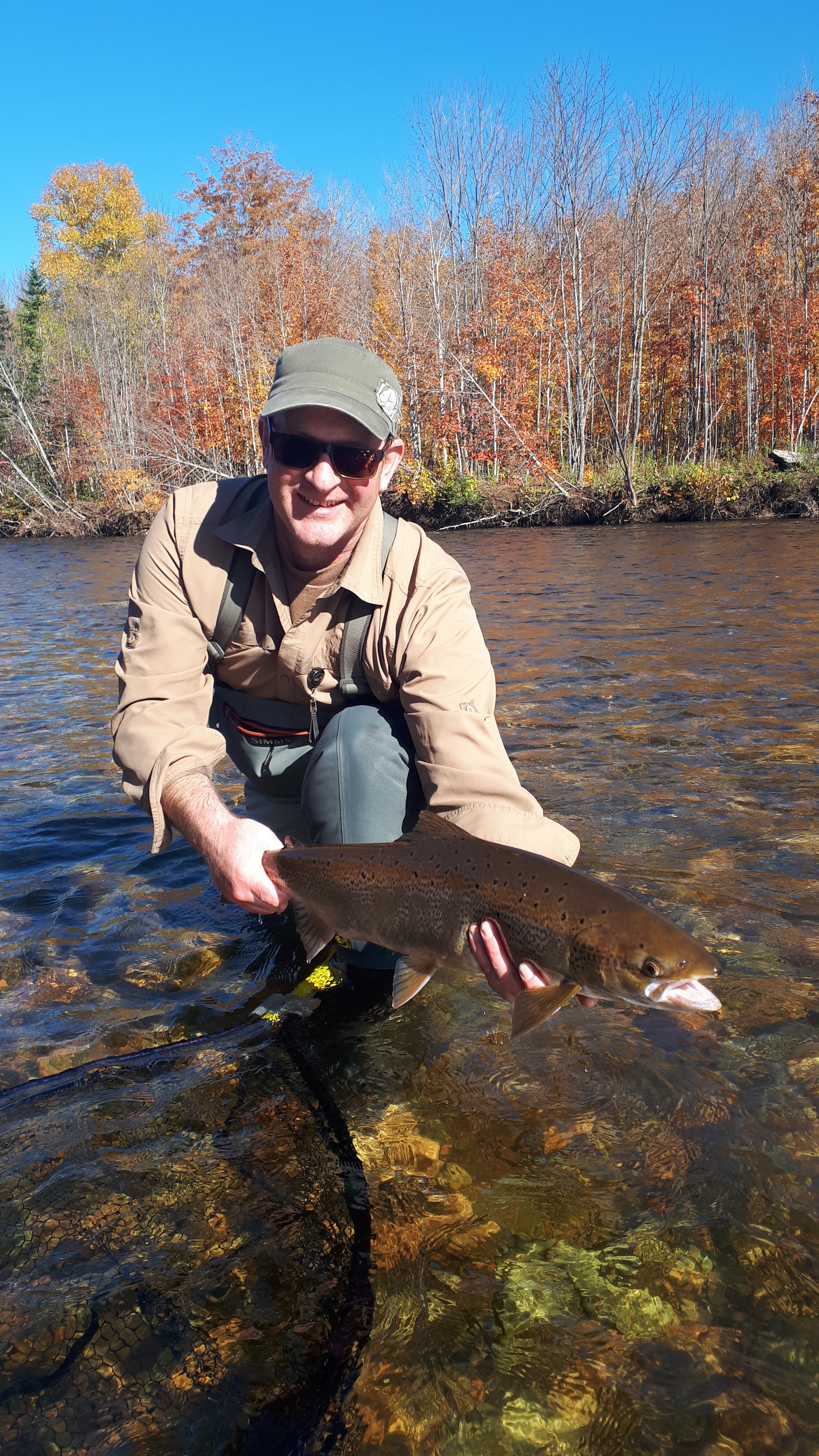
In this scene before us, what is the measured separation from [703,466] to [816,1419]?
95.2 feet

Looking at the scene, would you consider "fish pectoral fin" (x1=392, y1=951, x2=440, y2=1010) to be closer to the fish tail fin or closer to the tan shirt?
the fish tail fin

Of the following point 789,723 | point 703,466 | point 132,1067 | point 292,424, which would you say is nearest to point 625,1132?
point 132,1067

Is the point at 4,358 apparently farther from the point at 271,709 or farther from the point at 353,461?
the point at 353,461

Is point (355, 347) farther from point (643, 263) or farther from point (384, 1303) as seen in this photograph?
point (643, 263)

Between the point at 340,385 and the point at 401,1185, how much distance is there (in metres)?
2.35

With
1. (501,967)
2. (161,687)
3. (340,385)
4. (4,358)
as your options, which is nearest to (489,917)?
(501,967)

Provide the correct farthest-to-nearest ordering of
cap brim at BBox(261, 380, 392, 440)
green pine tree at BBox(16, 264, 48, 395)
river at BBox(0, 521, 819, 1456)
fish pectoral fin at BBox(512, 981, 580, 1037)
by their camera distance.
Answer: green pine tree at BBox(16, 264, 48, 395), cap brim at BBox(261, 380, 392, 440), fish pectoral fin at BBox(512, 981, 580, 1037), river at BBox(0, 521, 819, 1456)

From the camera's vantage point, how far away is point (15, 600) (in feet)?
57.4

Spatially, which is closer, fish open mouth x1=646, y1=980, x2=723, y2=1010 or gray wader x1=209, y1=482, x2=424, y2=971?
fish open mouth x1=646, y1=980, x2=723, y2=1010

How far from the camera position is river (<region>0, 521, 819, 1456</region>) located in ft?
6.05

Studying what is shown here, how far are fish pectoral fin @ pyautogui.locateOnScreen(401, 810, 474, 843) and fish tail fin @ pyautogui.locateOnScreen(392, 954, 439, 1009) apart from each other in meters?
0.31

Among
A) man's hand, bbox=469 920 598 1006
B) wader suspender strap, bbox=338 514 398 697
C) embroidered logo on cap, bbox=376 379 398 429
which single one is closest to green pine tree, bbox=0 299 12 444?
embroidered logo on cap, bbox=376 379 398 429

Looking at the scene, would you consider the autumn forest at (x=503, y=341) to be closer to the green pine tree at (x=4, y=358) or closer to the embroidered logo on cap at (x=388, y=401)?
the green pine tree at (x=4, y=358)

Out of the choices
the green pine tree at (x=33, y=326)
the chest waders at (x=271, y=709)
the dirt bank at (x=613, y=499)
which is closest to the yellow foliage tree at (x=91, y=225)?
the green pine tree at (x=33, y=326)
